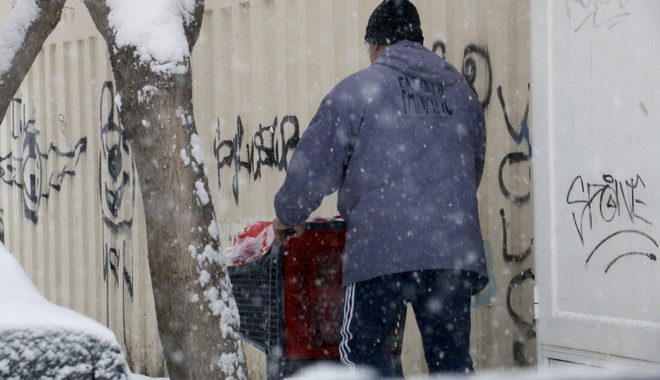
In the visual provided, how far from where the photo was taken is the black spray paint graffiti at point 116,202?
8.52m

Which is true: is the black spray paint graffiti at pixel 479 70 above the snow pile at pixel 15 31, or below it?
below

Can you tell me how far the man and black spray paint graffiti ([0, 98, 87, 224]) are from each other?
5.70 m

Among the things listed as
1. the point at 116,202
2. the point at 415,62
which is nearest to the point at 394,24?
the point at 415,62

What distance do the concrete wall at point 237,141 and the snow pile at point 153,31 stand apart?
177 centimetres

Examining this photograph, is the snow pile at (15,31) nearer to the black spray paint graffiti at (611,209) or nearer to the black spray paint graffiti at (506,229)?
the black spray paint graffiti at (506,229)

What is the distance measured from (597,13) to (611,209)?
0.69 metres

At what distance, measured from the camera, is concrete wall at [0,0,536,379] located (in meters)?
5.45

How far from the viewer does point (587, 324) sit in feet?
12.4

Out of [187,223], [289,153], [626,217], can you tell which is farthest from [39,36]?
[626,217]

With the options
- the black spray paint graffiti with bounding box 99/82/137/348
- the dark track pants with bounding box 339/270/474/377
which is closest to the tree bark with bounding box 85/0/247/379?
the dark track pants with bounding box 339/270/474/377

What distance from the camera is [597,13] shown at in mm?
3758

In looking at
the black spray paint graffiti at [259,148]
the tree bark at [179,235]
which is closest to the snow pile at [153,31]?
the tree bark at [179,235]

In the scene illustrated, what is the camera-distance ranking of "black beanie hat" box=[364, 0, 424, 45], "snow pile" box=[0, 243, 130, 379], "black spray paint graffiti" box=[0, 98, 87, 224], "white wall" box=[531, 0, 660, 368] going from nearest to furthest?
1. "snow pile" box=[0, 243, 130, 379]
2. "white wall" box=[531, 0, 660, 368]
3. "black beanie hat" box=[364, 0, 424, 45]
4. "black spray paint graffiti" box=[0, 98, 87, 224]

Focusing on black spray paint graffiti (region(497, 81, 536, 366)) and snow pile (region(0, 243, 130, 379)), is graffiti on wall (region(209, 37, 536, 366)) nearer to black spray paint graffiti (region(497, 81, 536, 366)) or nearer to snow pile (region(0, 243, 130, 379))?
black spray paint graffiti (region(497, 81, 536, 366))
